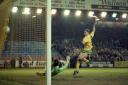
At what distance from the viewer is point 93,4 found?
9406mm

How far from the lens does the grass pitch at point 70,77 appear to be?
727 centimetres

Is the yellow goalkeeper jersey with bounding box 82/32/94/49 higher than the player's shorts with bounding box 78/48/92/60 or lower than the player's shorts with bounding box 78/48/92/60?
higher

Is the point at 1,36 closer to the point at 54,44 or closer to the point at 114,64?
the point at 54,44

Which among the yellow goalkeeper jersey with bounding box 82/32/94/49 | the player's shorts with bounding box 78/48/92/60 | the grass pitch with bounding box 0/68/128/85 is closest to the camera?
the grass pitch with bounding box 0/68/128/85

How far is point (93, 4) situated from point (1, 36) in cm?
518

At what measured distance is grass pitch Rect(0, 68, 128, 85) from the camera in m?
7.27

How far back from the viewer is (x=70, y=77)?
8312 mm

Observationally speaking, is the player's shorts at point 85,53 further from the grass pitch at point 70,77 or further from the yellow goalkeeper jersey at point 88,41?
the grass pitch at point 70,77

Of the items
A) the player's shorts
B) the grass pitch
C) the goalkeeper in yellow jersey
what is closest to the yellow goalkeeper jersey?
the goalkeeper in yellow jersey

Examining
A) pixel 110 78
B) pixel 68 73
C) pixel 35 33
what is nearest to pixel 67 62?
pixel 68 73

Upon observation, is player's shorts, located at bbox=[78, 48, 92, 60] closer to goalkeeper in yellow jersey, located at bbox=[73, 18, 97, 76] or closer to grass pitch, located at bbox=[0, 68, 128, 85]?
goalkeeper in yellow jersey, located at bbox=[73, 18, 97, 76]

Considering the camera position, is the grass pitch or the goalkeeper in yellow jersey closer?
the grass pitch

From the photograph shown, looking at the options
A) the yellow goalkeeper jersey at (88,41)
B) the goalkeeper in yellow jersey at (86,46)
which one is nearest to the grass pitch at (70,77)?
the goalkeeper in yellow jersey at (86,46)

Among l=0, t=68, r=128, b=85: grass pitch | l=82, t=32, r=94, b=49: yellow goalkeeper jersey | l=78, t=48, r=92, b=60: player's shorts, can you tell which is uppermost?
l=82, t=32, r=94, b=49: yellow goalkeeper jersey
